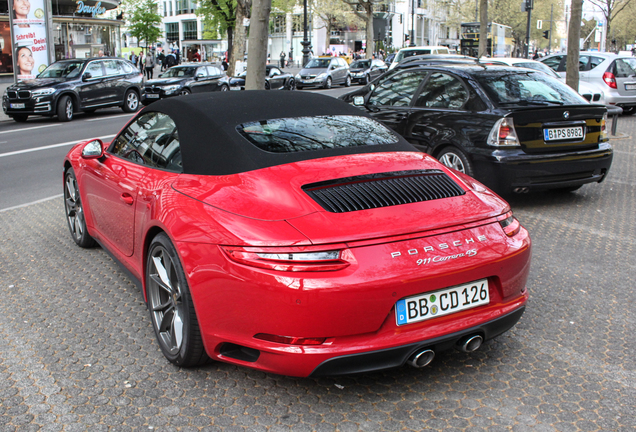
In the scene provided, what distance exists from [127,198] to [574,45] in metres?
13.3

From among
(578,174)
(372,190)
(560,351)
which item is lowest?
(560,351)

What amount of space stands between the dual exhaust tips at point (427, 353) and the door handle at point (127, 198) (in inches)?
77.3

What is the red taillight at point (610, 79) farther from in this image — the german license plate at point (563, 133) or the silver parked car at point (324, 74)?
the silver parked car at point (324, 74)

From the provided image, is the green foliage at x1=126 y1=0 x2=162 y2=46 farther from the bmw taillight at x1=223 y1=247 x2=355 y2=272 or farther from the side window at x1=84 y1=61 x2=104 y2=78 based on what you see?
the bmw taillight at x1=223 y1=247 x2=355 y2=272

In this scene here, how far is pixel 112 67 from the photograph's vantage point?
2053cm

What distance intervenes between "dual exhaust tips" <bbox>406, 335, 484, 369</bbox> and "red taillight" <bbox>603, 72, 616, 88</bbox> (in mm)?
17362

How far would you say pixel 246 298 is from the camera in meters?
2.75

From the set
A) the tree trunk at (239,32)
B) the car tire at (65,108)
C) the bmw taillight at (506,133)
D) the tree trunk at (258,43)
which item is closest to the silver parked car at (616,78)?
the tree trunk at (258,43)

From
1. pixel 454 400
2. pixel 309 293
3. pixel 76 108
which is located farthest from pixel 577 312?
pixel 76 108

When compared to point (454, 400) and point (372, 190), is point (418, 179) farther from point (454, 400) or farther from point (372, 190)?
point (454, 400)

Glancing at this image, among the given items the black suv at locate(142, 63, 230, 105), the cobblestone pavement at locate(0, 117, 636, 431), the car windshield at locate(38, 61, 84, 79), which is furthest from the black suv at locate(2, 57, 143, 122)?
the cobblestone pavement at locate(0, 117, 636, 431)

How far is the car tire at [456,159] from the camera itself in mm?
6859

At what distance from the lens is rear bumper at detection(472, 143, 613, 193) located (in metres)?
6.55

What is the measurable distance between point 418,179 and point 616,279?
2361mm
